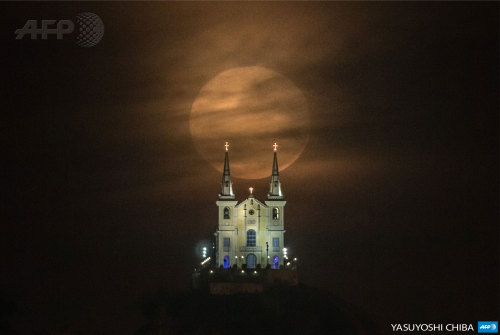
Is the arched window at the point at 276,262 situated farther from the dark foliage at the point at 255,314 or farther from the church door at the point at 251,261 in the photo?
the dark foliage at the point at 255,314

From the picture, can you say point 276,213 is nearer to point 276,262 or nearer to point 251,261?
point 276,262

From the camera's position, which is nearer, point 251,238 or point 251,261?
point 251,261

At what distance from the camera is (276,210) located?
235 feet

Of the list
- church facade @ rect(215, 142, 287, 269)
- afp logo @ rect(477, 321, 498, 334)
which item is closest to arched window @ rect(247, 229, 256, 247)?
church facade @ rect(215, 142, 287, 269)

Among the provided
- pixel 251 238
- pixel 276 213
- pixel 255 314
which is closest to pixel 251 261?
pixel 251 238

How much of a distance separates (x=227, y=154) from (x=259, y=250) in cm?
836

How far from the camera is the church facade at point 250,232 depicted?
7081 centimetres

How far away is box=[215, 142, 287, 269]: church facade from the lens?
70.8 m

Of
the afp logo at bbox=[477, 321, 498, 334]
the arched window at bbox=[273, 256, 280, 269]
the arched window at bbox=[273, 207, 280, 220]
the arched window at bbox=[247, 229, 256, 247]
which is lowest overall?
the afp logo at bbox=[477, 321, 498, 334]

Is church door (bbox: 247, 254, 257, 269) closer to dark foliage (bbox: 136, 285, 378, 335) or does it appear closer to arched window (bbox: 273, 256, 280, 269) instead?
arched window (bbox: 273, 256, 280, 269)

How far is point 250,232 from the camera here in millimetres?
71188

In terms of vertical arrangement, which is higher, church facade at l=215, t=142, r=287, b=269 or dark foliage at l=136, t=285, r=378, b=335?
church facade at l=215, t=142, r=287, b=269

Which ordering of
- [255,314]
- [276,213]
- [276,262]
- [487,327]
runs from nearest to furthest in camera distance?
[255,314], [487,327], [276,262], [276,213]

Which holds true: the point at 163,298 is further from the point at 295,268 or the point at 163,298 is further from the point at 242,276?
the point at 295,268
